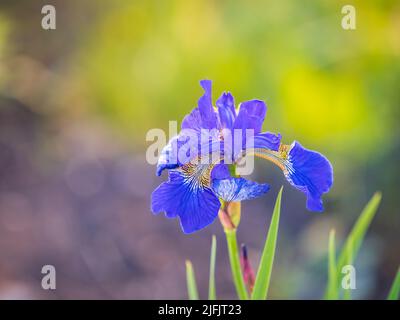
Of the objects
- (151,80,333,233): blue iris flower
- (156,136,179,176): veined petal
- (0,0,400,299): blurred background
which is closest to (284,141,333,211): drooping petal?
(151,80,333,233): blue iris flower

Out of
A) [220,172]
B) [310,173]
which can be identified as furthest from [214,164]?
[310,173]

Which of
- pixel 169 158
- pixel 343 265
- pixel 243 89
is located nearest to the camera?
pixel 169 158

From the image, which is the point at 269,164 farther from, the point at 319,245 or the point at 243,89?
the point at 319,245

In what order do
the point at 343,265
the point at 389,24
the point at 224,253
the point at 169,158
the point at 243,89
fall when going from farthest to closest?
1. the point at 243,89
2. the point at 389,24
3. the point at 224,253
4. the point at 343,265
5. the point at 169,158

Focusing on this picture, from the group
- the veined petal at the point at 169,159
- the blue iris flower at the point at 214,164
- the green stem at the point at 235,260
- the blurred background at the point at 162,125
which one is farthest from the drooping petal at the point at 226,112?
the blurred background at the point at 162,125

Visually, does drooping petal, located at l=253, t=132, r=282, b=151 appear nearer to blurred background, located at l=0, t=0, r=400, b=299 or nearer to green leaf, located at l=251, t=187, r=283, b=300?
green leaf, located at l=251, t=187, r=283, b=300

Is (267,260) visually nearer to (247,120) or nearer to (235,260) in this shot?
(235,260)

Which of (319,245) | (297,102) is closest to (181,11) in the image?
(297,102)
